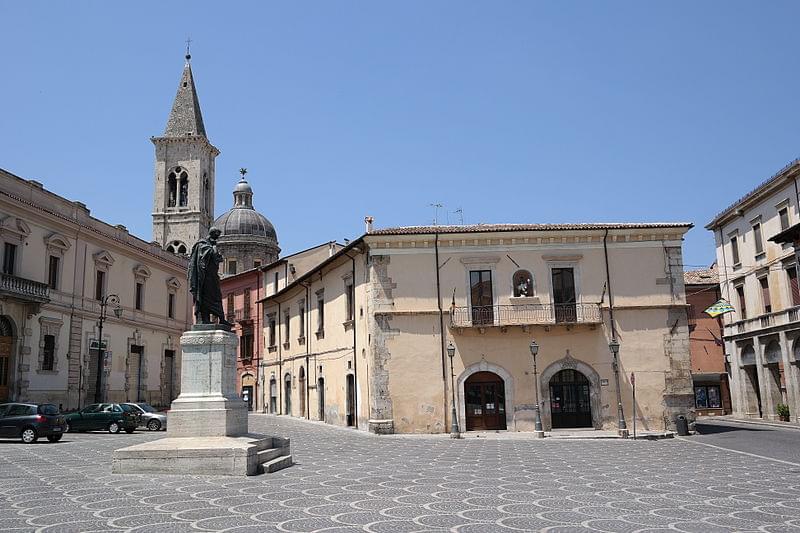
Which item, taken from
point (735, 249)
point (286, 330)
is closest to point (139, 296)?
point (286, 330)

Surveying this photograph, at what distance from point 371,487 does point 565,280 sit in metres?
17.2

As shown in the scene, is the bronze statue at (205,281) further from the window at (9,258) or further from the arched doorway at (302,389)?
the arched doorway at (302,389)

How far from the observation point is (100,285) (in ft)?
119

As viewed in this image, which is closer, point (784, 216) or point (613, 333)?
point (613, 333)

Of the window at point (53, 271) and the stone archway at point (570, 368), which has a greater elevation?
the window at point (53, 271)

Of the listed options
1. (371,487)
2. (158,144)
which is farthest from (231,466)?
(158,144)

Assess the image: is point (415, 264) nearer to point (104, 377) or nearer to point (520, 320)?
point (520, 320)

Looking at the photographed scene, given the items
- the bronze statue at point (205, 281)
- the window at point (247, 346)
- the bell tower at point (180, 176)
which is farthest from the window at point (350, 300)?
the bell tower at point (180, 176)

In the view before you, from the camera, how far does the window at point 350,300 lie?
1161 inches

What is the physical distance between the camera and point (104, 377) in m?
35.9

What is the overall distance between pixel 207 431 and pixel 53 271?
23.9 meters

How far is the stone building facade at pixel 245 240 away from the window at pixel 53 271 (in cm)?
3240

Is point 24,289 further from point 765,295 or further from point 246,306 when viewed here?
point 765,295

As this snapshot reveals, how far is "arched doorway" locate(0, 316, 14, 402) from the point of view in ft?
95.3
